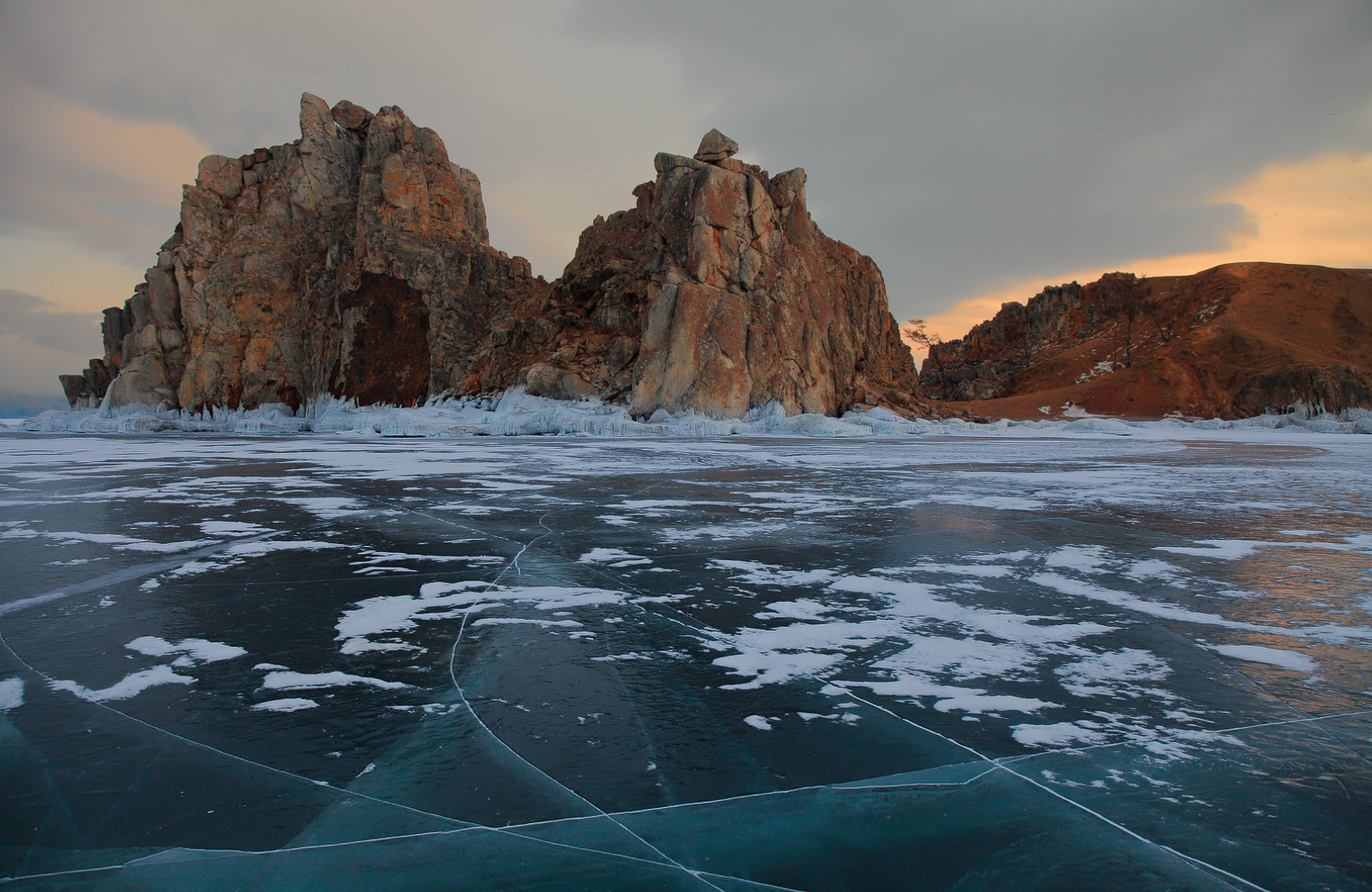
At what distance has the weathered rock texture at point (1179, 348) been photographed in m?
49.5

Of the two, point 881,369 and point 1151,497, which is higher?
point 881,369

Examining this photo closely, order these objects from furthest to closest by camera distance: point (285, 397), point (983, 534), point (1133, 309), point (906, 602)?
1. point (1133, 309)
2. point (285, 397)
3. point (983, 534)
4. point (906, 602)

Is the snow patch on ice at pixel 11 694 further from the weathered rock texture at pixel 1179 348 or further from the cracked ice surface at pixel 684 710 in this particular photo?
the weathered rock texture at pixel 1179 348

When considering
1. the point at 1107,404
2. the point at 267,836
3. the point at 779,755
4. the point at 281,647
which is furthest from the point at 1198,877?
the point at 1107,404

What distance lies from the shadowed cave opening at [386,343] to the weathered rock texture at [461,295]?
3.8 inches

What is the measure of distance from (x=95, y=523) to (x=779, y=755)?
6524 mm


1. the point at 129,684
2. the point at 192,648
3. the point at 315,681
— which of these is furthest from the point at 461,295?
the point at 315,681

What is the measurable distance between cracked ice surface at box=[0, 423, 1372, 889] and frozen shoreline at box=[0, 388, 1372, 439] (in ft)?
82.9

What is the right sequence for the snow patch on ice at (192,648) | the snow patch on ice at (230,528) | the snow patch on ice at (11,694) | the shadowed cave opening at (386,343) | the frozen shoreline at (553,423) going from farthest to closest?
1. the shadowed cave opening at (386,343)
2. the frozen shoreline at (553,423)
3. the snow patch on ice at (230,528)
4. the snow patch on ice at (192,648)
5. the snow patch on ice at (11,694)

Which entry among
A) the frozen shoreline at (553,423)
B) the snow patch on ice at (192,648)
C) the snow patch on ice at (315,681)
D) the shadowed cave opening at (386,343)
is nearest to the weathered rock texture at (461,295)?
the shadowed cave opening at (386,343)

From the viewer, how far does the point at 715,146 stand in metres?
37.0

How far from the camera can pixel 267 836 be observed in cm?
156

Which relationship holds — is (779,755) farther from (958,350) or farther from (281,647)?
(958,350)

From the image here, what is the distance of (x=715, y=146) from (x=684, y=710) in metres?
39.0
